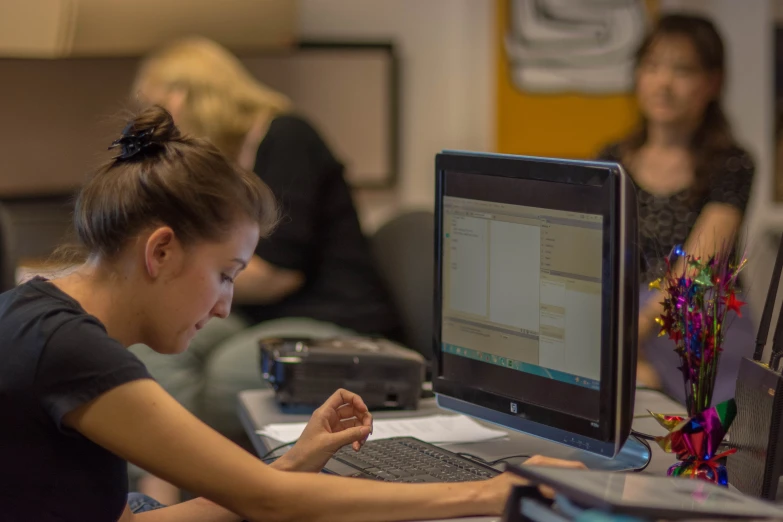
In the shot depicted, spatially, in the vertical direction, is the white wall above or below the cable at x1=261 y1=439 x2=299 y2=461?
above

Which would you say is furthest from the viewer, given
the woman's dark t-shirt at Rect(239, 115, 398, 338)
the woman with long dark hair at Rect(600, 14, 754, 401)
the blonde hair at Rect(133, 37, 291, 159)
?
the blonde hair at Rect(133, 37, 291, 159)

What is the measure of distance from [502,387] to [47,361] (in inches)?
26.5

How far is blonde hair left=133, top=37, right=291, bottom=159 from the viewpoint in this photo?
2980 millimetres

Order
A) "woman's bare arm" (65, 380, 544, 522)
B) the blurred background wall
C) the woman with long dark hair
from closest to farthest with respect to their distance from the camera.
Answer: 1. "woman's bare arm" (65, 380, 544, 522)
2. the woman with long dark hair
3. the blurred background wall

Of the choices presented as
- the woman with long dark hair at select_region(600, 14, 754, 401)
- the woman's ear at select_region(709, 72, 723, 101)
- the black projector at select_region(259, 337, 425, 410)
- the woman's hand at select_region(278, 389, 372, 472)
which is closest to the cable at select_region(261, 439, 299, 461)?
the woman's hand at select_region(278, 389, 372, 472)

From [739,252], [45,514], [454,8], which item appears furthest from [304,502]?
[454,8]

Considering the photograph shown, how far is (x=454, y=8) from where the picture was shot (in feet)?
13.8

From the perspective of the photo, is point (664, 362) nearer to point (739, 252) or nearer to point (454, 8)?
point (739, 252)

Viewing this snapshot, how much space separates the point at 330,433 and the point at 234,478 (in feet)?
0.73

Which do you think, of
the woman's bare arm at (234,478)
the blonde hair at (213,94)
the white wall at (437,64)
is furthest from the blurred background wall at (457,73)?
the woman's bare arm at (234,478)

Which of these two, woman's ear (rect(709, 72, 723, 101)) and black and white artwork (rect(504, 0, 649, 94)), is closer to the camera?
woman's ear (rect(709, 72, 723, 101))

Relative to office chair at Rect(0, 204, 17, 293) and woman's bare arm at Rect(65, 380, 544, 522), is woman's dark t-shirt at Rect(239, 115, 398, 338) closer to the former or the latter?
office chair at Rect(0, 204, 17, 293)

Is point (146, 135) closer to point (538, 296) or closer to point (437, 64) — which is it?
point (538, 296)

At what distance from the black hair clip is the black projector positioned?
2.00 feet
